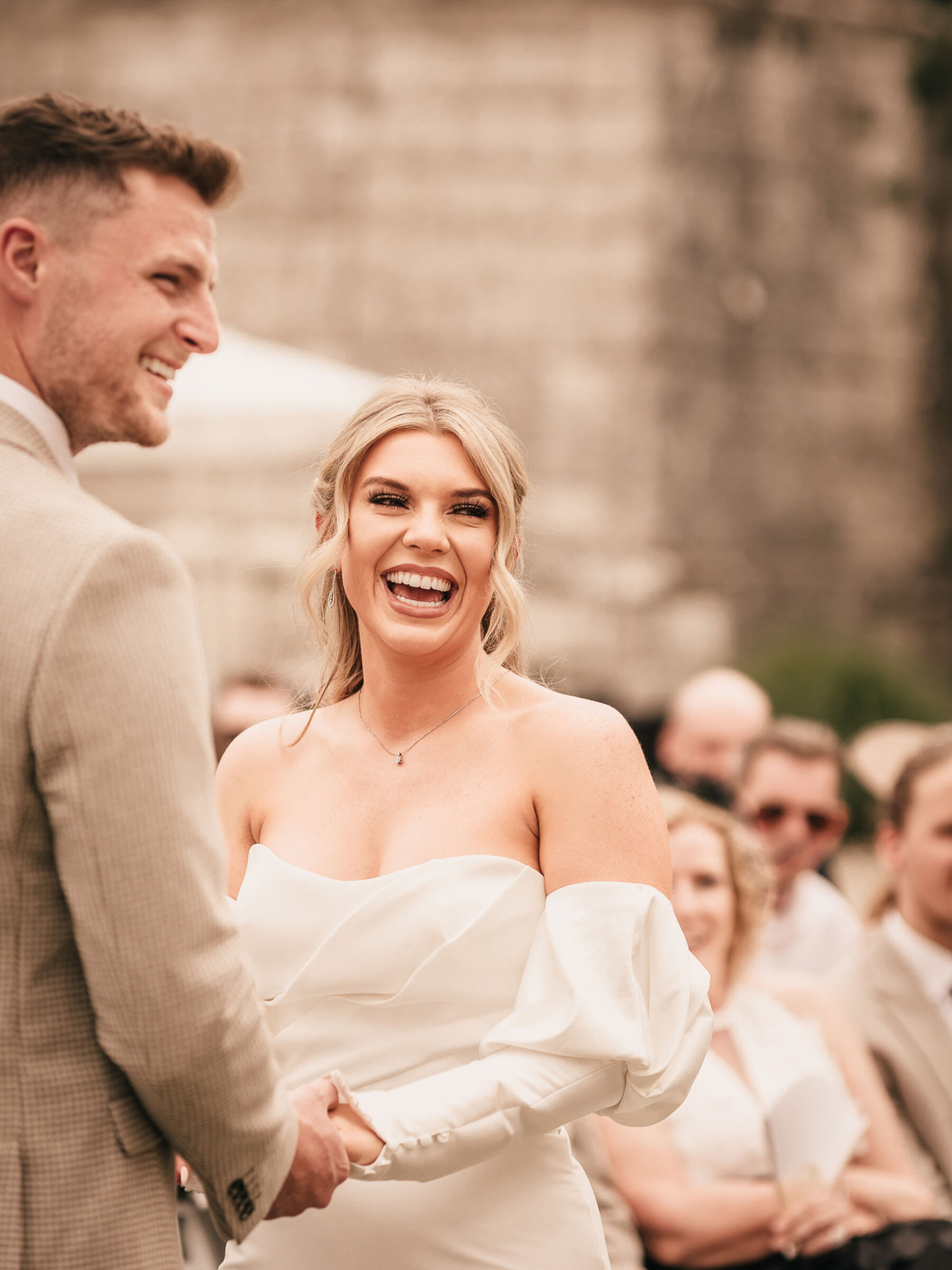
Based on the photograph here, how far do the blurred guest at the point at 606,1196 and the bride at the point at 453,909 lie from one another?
0.76 metres

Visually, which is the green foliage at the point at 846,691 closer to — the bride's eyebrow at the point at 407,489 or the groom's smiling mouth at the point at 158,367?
the bride's eyebrow at the point at 407,489

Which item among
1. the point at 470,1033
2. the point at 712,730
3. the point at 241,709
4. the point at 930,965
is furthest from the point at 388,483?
the point at 712,730

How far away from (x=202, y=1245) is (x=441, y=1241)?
1000mm

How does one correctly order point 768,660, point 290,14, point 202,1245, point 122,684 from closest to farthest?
point 122,684
point 202,1245
point 768,660
point 290,14

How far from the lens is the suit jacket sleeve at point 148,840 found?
5.59ft

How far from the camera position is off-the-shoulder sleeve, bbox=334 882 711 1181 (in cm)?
216

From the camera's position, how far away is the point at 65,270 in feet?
6.07

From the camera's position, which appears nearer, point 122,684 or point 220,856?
point 122,684

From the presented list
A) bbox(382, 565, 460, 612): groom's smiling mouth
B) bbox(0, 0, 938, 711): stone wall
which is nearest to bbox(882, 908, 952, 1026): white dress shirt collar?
bbox(382, 565, 460, 612): groom's smiling mouth

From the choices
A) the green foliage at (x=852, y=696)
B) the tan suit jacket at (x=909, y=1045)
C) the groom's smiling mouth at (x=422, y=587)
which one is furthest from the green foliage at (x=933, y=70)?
the groom's smiling mouth at (x=422, y=587)

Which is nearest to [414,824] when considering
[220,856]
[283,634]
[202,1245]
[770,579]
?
[220,856]

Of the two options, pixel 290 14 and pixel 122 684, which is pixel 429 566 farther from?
pixel 290 14

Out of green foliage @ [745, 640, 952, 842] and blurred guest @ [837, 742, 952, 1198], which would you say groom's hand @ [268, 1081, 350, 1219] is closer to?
blurred guest @ [837, 742, 952, 1198]

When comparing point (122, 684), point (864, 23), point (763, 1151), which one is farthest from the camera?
point (864, 23)
